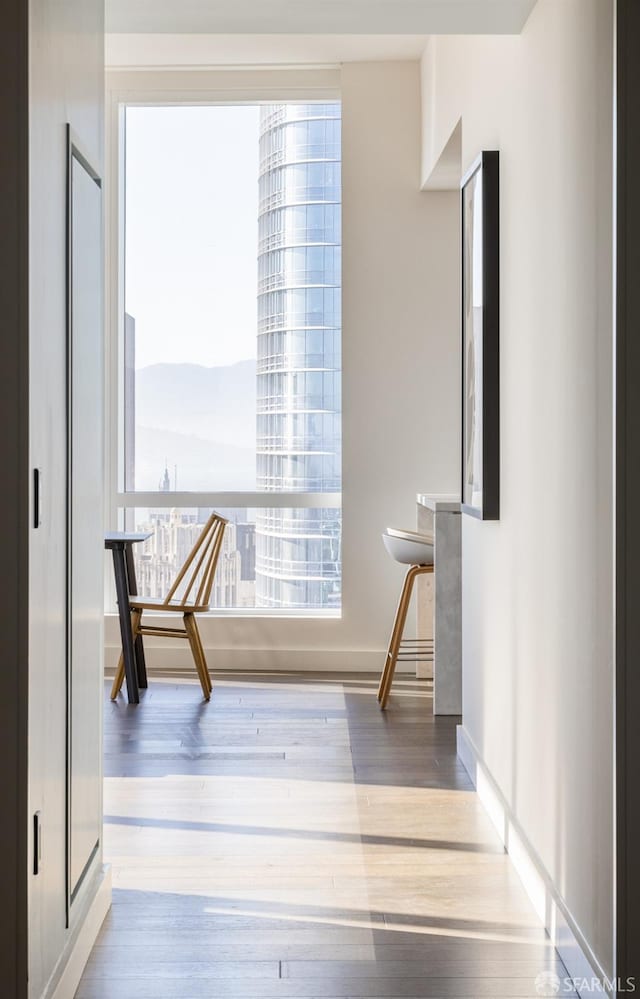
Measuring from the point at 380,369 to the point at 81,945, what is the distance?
3947 mm

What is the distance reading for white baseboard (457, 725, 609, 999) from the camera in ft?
7.20

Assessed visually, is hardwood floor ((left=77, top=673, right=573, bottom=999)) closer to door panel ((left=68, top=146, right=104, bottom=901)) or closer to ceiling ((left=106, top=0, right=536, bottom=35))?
door panel ((left=68, top=146, right=104, bottom=901))

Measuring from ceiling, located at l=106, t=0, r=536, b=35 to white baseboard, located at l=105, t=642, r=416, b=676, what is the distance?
3508 mm

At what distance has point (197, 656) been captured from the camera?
197 inches

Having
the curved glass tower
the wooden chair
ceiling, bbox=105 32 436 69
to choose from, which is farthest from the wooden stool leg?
ceiling, bbox=105 32 436 69

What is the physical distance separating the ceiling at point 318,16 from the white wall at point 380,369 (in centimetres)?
270

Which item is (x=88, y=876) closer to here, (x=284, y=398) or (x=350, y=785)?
(x=350, y=785)

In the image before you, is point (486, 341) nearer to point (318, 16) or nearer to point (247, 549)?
point (318, 16)

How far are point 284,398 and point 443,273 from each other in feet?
3.67

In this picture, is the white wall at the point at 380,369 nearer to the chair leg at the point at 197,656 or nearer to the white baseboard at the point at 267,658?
the white baseboard at the point at 267,658

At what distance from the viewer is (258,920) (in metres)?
2.56

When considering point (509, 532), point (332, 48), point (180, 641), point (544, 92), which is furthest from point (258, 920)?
point (332, 48)

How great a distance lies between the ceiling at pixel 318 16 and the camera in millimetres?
2787

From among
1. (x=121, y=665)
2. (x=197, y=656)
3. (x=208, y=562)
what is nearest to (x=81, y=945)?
(x=197, y=656)
